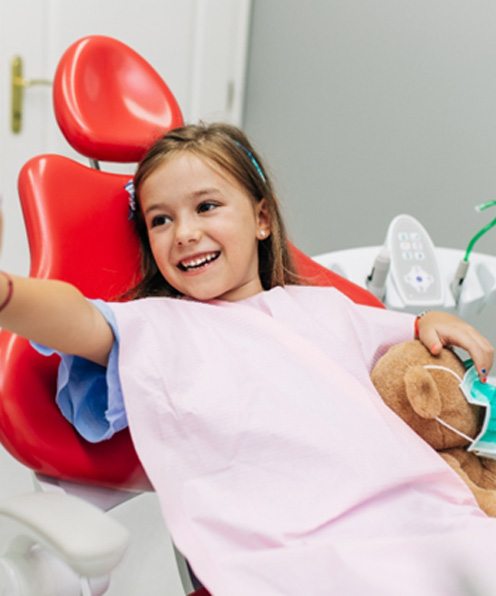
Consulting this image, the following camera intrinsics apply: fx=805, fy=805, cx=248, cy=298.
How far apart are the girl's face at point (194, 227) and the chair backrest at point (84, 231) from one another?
0.07 metres

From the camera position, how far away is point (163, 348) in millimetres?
951

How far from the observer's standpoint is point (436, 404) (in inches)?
40.4

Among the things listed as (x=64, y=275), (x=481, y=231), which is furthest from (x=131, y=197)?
(x=481, y=231)

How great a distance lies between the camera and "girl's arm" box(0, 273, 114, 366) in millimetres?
753

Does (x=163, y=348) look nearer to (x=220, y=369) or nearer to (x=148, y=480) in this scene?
(x=220, y=369)

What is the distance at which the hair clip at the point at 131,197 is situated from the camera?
114cm

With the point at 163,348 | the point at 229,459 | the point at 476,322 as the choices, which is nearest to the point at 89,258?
the point at 163,348

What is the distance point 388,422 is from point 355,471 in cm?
11

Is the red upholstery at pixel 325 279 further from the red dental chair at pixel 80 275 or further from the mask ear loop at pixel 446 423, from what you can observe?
the mask ear loop at pixel 446 423

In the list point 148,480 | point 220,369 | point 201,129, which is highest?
point 201,129

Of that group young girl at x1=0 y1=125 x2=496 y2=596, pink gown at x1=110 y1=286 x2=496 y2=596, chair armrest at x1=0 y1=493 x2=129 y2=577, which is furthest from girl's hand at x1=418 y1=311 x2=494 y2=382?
chair armrest at x1=0 y1=493 x2=129 y2=577

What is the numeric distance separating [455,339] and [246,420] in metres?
0.36

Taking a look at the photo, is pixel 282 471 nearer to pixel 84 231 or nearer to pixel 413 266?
pixel 84 231

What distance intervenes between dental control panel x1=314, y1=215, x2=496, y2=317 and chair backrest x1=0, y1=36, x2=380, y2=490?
198 millimetres
